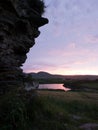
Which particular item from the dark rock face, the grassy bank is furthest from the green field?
the dark rock face

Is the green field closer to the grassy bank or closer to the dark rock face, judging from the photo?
the grassy bank

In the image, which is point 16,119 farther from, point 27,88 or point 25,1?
point 25,1

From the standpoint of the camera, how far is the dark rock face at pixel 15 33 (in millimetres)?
14312

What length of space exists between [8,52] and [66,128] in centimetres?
472

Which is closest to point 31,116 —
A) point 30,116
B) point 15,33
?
point 30,116

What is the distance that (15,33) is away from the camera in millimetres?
16078

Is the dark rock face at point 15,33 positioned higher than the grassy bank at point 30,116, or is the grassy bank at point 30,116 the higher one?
the dark rock face at point 15,33

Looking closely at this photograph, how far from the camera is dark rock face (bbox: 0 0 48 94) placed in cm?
1431

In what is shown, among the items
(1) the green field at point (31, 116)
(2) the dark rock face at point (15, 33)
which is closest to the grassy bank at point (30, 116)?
(1) the green field at point (31, 116)

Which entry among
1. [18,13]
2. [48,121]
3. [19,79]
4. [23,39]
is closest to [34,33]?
[23,39]

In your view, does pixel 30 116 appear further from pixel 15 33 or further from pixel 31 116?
pixel 15 33

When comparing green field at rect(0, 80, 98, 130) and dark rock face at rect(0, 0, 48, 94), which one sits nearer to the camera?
green field at rect(0, 80, 98, 130)

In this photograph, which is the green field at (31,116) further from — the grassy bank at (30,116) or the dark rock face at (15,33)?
the dark rock face at (15,33)

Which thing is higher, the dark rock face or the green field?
the dark rock face
